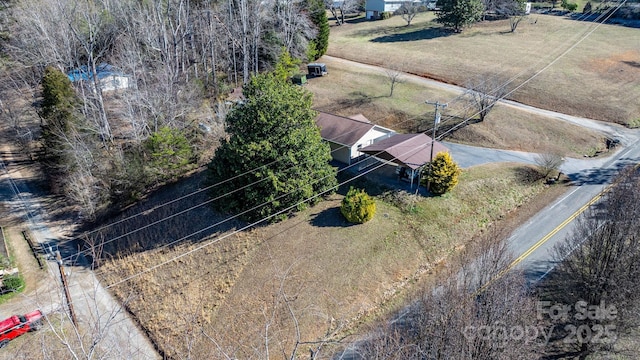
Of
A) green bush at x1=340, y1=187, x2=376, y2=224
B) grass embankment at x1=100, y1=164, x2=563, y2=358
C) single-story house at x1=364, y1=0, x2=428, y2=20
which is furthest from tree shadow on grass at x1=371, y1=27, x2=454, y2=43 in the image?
green bush at x1=340, y1=187, x2=376, y2=224

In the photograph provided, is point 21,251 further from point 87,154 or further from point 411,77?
point 411,77

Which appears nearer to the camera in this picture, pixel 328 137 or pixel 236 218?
pixel 236 218

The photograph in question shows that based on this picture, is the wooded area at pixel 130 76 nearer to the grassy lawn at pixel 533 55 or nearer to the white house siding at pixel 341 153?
the white house siding at pixel 341 153

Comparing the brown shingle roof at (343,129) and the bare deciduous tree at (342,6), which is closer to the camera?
the brown shingle roof at (343,129)

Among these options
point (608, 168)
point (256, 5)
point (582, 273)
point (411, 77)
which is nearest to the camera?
point (582, 273)

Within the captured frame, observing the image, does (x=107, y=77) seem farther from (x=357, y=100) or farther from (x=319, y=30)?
(x=357, y=100)

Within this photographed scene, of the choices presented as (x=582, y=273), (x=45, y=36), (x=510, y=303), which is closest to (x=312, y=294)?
(x=510, y=303)

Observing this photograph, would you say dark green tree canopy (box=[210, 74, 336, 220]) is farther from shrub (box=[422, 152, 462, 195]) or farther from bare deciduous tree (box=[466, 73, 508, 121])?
bare deciduous tree (box=[466, 73, 508, 121])

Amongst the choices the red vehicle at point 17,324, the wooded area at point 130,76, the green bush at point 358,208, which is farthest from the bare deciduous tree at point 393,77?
the red vehicle at point 17,324
